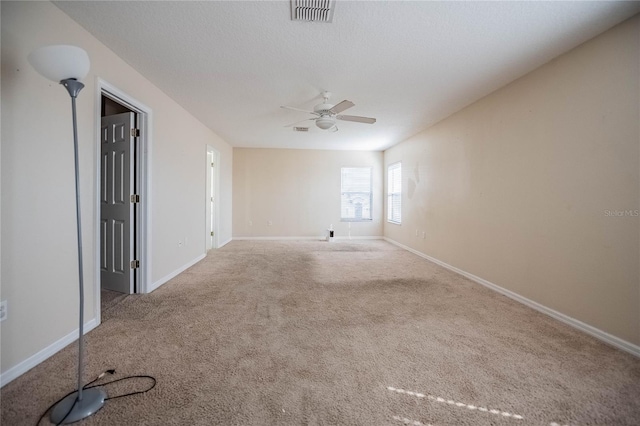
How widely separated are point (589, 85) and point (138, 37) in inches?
150

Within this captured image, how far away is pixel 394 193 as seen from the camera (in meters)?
6.68

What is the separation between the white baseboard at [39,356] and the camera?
156cm

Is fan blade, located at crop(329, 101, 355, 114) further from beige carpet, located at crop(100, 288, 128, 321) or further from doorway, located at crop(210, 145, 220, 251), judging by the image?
doorway, located at crop(210, 145, 220, 251)

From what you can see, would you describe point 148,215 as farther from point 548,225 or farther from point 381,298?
point 548,225

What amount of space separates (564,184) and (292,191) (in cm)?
564

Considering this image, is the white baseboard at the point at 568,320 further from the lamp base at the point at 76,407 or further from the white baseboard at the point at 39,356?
the white baseboard at the point at 39,356

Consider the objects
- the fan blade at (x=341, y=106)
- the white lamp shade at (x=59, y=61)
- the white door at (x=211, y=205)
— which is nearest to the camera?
the white lamp shade at (x=59, y=61)

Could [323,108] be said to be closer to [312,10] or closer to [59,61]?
[312,10]

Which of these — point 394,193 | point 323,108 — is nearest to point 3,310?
point 323,108

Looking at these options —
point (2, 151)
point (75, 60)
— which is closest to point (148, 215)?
point (2, 151)

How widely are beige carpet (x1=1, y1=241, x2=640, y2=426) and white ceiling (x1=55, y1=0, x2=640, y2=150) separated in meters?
2.44

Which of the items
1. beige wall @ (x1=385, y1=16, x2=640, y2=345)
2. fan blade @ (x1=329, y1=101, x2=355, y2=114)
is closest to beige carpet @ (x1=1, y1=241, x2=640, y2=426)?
beige wall @ (x1=385, y1=16, x2=640, y2=345)

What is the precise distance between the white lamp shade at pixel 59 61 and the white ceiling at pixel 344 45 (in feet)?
3.09

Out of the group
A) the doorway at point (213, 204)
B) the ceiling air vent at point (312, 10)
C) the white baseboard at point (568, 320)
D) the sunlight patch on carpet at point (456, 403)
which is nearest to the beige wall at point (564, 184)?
the white baseboard at point (568, 320)
